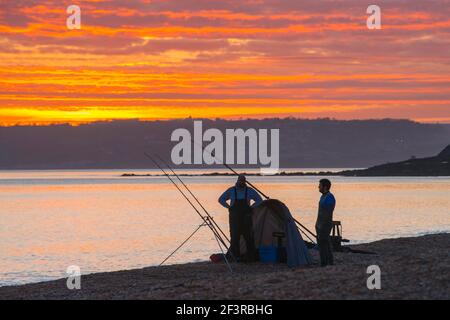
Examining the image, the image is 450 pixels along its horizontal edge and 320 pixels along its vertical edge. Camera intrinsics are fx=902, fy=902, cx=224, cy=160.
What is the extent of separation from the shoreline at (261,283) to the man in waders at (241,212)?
52cm

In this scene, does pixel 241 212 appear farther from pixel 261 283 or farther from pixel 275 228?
pixel 261 283

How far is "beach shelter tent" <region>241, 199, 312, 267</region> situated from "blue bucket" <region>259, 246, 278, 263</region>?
0.15 m

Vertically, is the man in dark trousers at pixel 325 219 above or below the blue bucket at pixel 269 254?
Result: above

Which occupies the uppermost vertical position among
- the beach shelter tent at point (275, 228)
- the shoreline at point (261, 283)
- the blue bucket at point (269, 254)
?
the beach shelter tent at point (275, 228)

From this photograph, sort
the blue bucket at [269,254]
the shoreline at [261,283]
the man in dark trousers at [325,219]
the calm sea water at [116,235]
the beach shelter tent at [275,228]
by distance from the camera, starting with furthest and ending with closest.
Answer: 1. the calm sea water at [116,235]
2. the blue bucket at [269,254]
3. the beach shelter tent at [275,228]
4. the man in dark trousers at [325,219]
5. the shoreline at [261,283]

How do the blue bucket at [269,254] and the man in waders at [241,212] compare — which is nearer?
the man in waders at [241,212]

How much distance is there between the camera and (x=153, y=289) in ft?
54.0

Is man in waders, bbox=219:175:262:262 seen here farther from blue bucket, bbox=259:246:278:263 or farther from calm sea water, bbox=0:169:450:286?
calm sea water, bbox=0:169:450:286

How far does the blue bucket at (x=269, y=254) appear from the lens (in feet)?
69.9

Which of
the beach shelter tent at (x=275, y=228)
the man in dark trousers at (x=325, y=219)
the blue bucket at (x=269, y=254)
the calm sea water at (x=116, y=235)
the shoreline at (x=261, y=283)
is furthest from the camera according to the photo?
the calm sea water at (x=116, y=235)

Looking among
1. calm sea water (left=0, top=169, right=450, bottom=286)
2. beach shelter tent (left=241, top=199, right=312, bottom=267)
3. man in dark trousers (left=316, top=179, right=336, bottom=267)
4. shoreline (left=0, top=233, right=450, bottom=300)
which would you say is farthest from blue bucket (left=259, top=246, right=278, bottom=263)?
calm sea water (left=0, top=169, right=450, bottom=286)

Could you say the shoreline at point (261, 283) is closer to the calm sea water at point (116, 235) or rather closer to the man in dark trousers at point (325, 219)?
the man in dark trousers at point (325, 219)

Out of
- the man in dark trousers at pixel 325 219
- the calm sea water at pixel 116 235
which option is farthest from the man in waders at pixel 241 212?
the calm sea water at pixel 116 235
